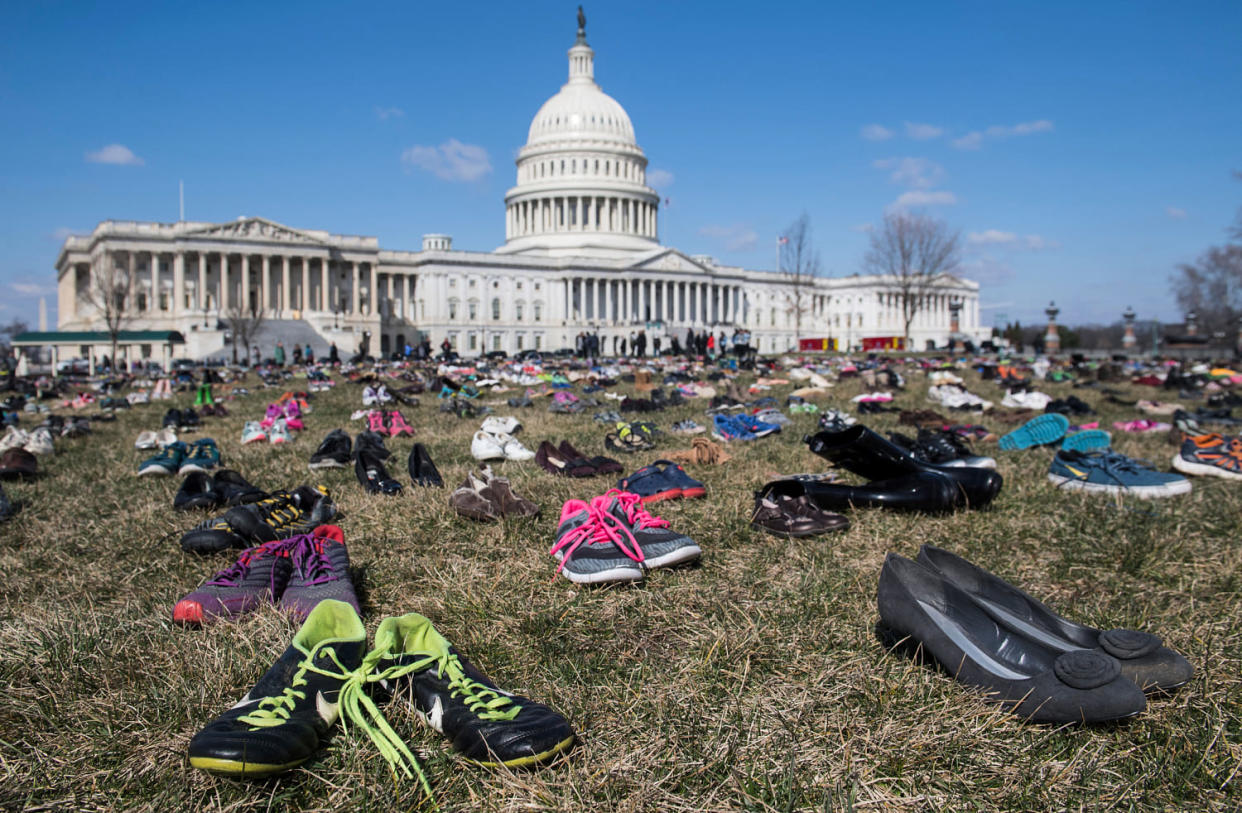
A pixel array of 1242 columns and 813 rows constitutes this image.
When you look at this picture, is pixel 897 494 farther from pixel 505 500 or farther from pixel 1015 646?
pixel 505 500

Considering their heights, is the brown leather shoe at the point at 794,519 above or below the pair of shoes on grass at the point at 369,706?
above

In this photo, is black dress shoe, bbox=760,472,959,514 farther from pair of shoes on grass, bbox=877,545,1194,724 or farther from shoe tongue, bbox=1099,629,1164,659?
shoe tongue, bbox=1099,629,1164,659

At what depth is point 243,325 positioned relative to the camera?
55594 mm

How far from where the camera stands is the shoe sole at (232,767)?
6.12 feet

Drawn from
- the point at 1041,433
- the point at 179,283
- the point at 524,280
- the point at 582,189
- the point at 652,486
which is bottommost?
the point at 652,486

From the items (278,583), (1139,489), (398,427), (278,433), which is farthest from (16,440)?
(1139,489)

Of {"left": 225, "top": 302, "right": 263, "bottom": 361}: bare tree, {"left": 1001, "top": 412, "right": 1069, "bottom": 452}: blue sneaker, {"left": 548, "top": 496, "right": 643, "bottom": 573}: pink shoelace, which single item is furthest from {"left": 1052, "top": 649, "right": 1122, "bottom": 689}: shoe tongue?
{"left": 225, "top": 302, "right": 263, "bottom": 361}: bare tree

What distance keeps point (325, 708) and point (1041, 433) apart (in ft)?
24.8

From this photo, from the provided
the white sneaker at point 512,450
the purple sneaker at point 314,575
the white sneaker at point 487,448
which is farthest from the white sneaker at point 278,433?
the purple sneaker at point 314,575

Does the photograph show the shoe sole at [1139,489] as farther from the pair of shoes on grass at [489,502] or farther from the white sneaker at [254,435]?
the white sneaker at [254,435]

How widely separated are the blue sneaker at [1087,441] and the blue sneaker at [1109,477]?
63 cm

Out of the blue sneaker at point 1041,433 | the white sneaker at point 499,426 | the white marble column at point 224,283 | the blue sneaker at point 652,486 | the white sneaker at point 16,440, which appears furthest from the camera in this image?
the white marble column at point 224,283

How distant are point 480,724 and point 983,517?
3.66 metres

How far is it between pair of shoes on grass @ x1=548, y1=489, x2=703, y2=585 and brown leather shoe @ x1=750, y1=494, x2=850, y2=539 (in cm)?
68
